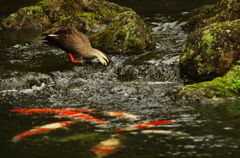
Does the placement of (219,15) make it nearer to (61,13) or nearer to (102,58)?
(102,58)

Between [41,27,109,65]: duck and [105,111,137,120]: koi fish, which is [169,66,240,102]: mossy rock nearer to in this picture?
[105,111,137,120]: koi fish

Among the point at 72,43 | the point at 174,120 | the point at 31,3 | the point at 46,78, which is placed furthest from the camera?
the point at 31,3

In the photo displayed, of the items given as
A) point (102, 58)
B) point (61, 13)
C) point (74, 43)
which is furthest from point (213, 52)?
point (61, 13)

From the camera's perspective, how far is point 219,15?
44.8 ft

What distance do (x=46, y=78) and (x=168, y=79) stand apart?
2.92 m

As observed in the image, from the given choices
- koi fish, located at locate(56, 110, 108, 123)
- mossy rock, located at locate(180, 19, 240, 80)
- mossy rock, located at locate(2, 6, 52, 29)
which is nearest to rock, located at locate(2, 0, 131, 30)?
mossy rock, located at locate(2, 6, 52, 29)

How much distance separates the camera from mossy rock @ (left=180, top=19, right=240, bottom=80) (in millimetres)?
9461

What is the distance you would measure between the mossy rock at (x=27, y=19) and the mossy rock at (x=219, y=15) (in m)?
6.61

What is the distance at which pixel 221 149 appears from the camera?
5199 mm

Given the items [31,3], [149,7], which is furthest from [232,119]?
[31,3]

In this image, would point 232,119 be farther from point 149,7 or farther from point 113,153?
point 149,7

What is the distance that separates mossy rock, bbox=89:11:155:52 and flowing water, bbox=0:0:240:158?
1.39ft

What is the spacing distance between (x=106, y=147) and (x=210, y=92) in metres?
3.33

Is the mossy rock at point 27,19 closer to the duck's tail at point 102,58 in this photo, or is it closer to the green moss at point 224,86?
the duck's tail at point 102,58
